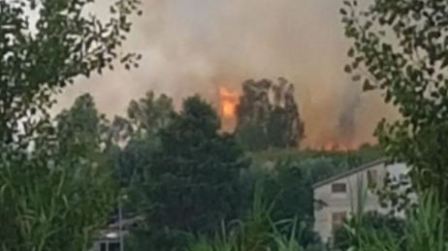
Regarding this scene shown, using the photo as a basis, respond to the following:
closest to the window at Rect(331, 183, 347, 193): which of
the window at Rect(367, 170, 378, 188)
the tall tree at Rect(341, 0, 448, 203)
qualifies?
the window at Rect(367, 170, 378, 188)

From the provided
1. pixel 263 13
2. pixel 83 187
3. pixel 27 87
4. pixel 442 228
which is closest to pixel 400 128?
pixel 442 228

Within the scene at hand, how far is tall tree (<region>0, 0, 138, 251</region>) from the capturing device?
3.40 meters

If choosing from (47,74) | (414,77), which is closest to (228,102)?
(47,74)

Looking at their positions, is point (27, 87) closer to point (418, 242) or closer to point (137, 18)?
point (137, 18)

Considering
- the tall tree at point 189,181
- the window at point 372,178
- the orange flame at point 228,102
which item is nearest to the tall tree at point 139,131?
the tall tree at point 189,181

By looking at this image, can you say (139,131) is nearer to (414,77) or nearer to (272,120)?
(272,120)

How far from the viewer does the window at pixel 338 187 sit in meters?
3.73

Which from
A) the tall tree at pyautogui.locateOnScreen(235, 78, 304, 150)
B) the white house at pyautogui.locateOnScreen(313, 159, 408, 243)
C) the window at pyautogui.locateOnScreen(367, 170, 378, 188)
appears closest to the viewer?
the white house at pyautogui.locateOnScreen(313, 159, 408, 243)

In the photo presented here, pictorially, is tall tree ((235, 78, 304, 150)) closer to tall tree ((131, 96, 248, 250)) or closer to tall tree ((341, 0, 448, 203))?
tall tree ((131, 96, 248, 250))

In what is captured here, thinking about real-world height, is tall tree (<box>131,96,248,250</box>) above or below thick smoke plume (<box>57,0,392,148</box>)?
below

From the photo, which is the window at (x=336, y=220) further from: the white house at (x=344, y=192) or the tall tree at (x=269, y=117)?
the tall tree at (x=269, y=117)

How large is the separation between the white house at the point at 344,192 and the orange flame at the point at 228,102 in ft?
1.61

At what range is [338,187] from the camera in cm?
386

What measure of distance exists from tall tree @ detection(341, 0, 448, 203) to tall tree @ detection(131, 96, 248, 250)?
36.4 inches
